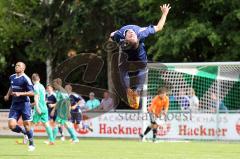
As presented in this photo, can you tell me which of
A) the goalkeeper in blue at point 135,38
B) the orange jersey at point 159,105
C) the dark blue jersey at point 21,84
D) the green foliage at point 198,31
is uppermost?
the green foliage at point 198,31

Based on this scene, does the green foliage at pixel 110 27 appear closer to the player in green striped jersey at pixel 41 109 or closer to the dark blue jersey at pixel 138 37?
the player in green striped jersey at pixel 41 109

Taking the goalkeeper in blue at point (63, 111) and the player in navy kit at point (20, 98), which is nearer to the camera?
the player in navy kit at point (20, 98)

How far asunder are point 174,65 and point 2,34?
62.2 feet

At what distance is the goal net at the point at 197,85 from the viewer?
2716 cm

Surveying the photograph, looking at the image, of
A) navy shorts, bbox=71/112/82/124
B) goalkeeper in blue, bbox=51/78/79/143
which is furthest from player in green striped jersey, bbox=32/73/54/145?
navy shorts, bbox=71/112/82/124

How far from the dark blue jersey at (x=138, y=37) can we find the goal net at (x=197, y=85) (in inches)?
→ 468

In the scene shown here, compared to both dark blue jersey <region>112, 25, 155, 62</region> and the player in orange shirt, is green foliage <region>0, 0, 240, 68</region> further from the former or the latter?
dark blue jersey <region>112, 25, 155, 62</region>

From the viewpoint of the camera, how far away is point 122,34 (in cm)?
1451

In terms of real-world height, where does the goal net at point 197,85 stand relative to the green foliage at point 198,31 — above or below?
below

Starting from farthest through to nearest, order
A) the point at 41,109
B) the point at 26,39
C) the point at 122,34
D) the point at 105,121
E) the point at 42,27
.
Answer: the point at 26,39 → the point at 42,27 → the point at 105,121 → the point at 41,109 → the point at 122,34

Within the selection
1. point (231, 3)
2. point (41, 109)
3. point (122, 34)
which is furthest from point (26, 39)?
point (122, 34)

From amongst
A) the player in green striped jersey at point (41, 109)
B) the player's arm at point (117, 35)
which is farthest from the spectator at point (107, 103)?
the player's arm at point (117, 35)

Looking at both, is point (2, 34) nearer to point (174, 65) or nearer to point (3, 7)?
point (3, 7)

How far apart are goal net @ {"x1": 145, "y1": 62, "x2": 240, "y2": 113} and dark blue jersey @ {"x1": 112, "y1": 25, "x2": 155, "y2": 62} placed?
11.9m
